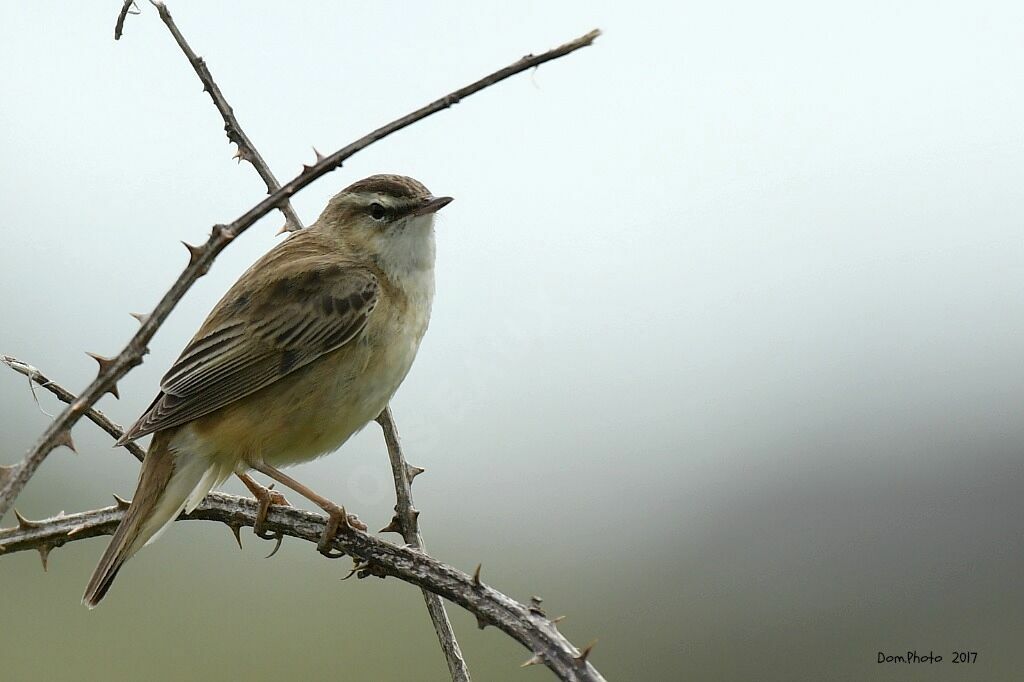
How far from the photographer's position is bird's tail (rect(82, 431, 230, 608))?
3803 millimetres

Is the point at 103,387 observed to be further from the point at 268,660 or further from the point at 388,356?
the point at 268,660

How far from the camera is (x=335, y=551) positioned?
383 centimetres

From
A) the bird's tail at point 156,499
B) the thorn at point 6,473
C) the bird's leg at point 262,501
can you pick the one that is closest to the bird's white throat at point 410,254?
the bird's leg at point 262,501

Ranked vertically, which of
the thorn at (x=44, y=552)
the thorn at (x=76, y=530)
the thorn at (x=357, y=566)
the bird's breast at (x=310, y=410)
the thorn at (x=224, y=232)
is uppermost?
the bird's breast at (x=310, y=410)

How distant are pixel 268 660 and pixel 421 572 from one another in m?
8.24

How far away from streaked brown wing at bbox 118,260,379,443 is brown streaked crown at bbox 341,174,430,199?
58cm

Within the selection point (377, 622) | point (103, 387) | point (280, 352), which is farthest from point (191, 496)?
point (377, 622)

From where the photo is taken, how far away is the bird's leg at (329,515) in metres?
3.66

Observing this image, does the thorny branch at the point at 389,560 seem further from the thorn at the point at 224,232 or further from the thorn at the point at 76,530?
the thorn at the point at 224,232

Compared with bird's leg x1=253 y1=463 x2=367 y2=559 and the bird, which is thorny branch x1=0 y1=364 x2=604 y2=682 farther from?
the bird

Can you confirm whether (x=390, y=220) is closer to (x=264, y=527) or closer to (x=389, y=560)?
(x=264, y=527)

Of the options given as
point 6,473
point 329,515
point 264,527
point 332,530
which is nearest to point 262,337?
point 329,515

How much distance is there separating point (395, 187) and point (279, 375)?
1.17 m

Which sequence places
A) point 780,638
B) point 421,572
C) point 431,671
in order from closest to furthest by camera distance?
point 421,572
point 431,671
point 780,638
